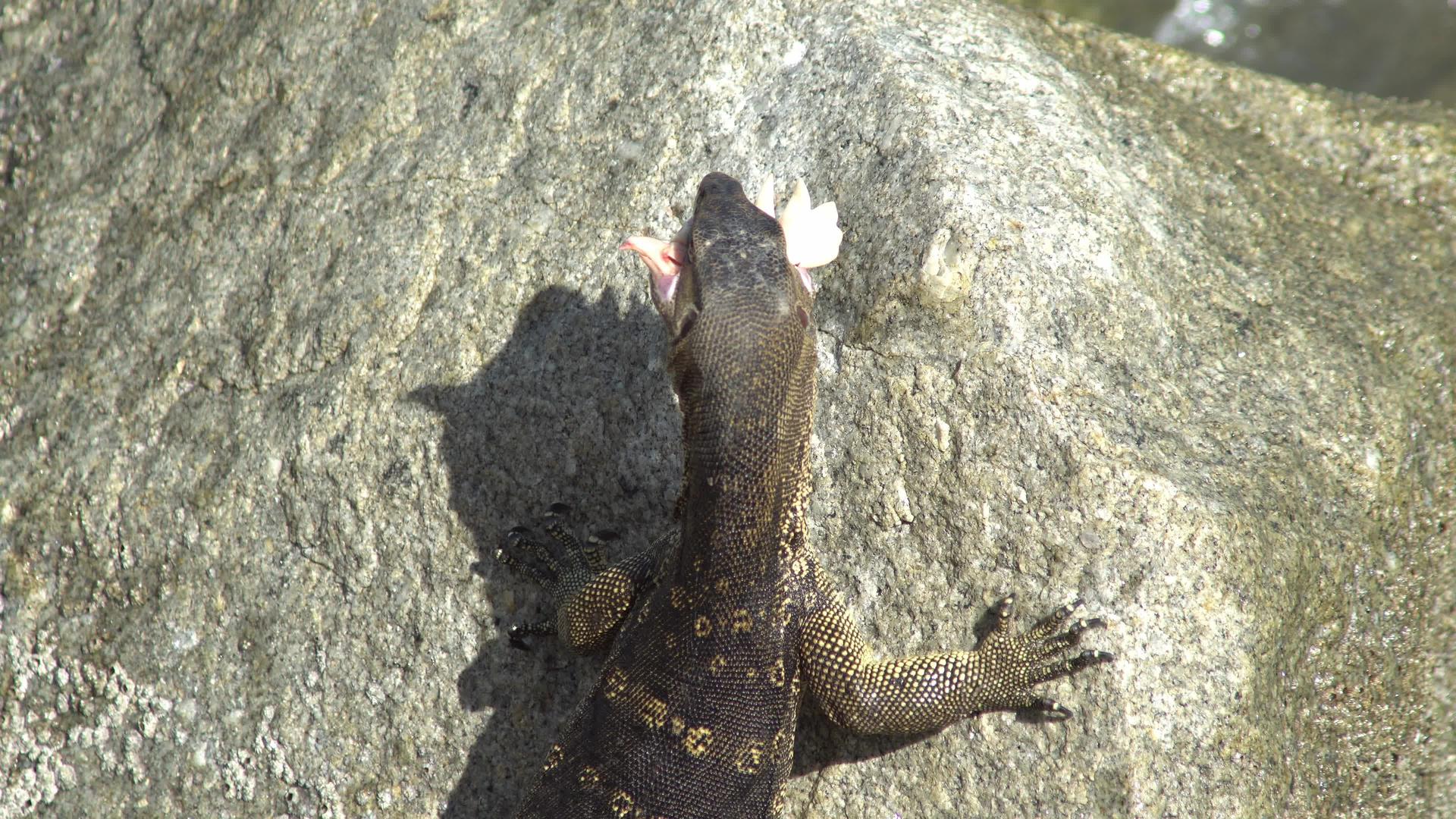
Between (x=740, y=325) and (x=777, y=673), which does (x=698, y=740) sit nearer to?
(x=777, y=673)

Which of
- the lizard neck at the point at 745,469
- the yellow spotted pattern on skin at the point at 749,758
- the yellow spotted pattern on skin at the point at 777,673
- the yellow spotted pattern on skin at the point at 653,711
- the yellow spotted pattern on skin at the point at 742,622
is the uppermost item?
the lizard neck at the point at 745,469

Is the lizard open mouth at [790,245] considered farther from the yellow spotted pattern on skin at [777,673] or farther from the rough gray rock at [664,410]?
the yellow spotted pattern on skin at [777,673]

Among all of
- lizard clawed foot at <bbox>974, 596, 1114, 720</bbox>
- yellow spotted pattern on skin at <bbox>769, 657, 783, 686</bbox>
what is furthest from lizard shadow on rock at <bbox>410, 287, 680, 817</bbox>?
lizard clawed foot at <bbox>974, 596, 1114, 720</bbox>

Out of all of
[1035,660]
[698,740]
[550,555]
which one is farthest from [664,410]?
[1035,660]

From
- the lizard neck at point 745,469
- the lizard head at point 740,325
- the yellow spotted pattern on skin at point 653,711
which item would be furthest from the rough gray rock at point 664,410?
the yellow spotted pattern on skin at point 653,711

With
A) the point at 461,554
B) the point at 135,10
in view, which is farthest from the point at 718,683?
the point at 135,10

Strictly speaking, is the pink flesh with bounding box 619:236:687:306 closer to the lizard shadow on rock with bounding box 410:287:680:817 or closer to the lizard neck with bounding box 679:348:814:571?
the lizard neck with bounding box 679:348:814:571
